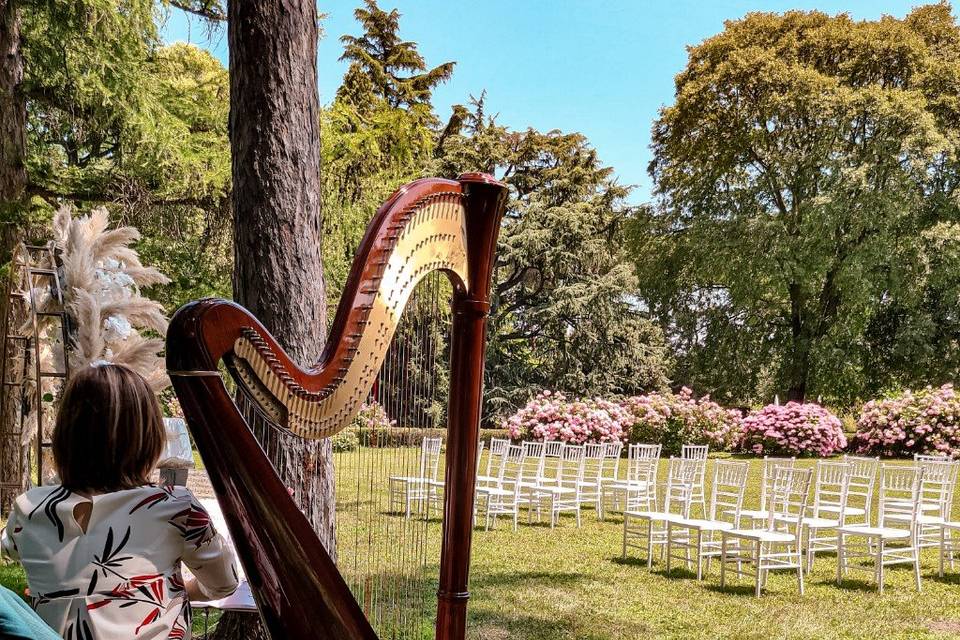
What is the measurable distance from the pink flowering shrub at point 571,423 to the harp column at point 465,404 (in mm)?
15373

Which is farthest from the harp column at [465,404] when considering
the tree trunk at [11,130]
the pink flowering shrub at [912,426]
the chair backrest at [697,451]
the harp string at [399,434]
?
the pink flowering shrub at [912,426]

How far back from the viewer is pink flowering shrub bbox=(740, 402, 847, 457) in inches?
733

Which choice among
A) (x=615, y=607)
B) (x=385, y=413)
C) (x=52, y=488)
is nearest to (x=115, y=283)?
(x=385, y=413)

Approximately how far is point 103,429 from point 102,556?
284 millimetres

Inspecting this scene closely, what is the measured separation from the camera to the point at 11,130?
941 centimetres

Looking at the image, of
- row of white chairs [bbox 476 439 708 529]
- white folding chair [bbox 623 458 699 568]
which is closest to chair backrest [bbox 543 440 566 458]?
row of white chairs [bbox 476 439 708 529]

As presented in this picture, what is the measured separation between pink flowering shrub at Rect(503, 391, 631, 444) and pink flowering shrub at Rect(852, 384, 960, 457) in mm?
4963

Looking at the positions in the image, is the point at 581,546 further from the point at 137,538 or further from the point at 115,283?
the point at 137,538

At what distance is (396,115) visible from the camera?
609 inches

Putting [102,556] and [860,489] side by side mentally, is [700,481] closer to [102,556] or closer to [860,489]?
[860,489]

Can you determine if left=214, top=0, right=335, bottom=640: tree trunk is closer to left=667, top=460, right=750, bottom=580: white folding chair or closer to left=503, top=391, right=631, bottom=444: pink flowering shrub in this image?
left=667, top=460, right=750, bottom=580: white folding chair

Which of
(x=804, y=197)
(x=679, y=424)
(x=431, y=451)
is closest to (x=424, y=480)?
(x=431, y=451)

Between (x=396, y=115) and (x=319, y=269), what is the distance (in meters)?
11.6

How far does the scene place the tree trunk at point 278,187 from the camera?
4145mm
